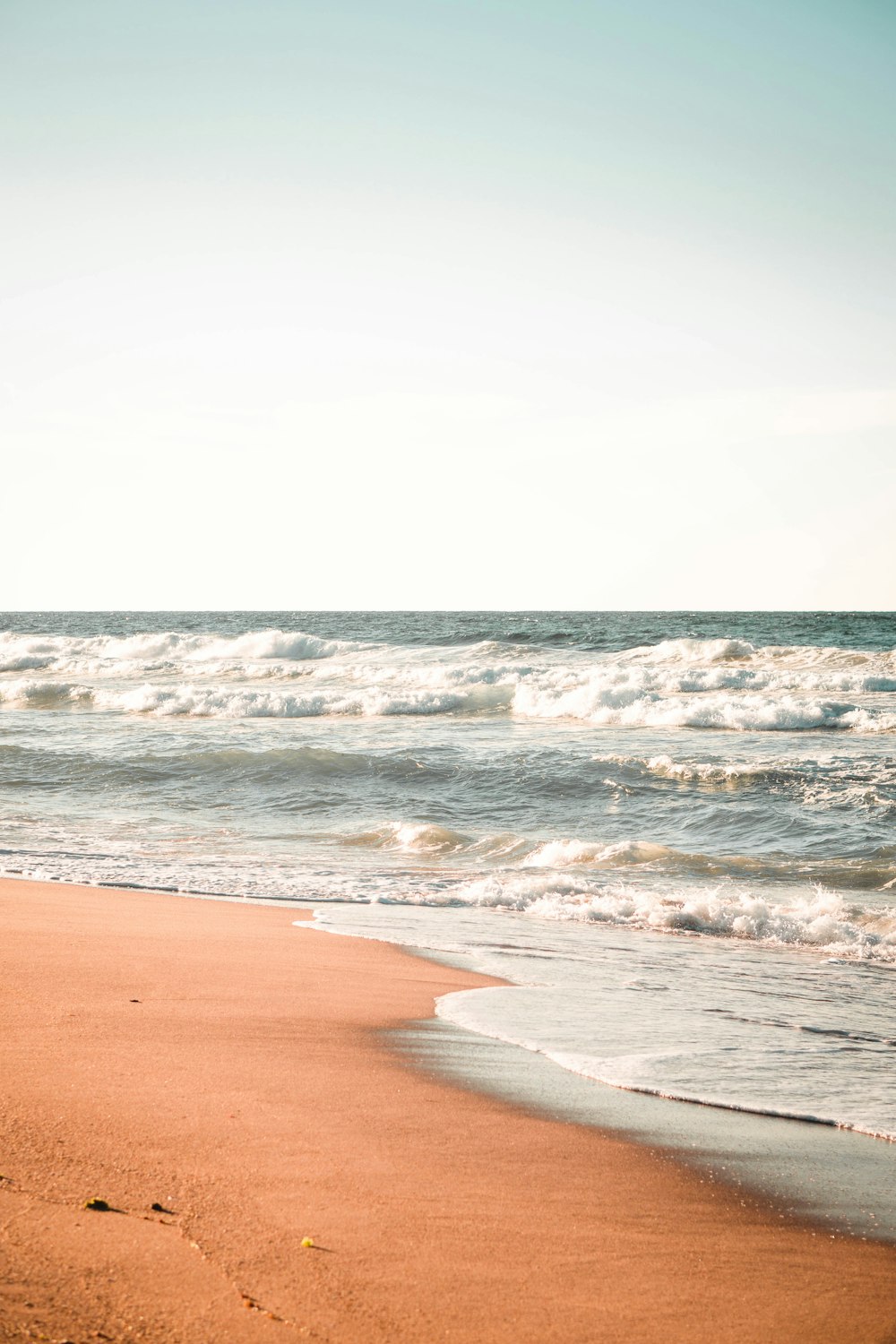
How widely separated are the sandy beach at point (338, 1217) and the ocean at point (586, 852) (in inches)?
15.1

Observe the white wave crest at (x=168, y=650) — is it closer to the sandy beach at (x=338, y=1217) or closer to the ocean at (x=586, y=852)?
the ocean at (x=586, y=852)

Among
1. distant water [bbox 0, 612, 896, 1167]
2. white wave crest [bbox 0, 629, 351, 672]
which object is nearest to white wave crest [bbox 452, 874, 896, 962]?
distant water [bbox 0, 612, 896, 1167]

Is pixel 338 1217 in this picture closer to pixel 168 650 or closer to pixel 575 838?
pixel 575 838

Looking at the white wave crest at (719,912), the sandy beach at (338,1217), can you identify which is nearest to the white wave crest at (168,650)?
the white wave crest at (719,912)

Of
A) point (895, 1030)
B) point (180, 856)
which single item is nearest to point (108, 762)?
point (180, 856)

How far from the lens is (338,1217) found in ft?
7.23

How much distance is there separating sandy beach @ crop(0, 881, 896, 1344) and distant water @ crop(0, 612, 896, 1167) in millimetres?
887

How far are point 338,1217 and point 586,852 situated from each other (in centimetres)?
704

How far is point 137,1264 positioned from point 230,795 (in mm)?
10810

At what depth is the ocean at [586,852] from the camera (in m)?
3.62

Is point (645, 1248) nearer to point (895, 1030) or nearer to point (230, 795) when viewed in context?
point (895, 1030)

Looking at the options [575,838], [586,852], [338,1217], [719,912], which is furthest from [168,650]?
[338,1217]

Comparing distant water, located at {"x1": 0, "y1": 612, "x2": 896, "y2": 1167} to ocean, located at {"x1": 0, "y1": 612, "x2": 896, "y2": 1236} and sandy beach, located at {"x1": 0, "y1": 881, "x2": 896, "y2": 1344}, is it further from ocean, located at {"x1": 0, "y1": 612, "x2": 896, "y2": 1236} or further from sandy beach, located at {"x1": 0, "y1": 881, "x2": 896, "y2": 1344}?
sandy beach, located at {"x1": 0, "y1": 881, "x2": 896, "y2": 1344}

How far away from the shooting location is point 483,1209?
2.36 m
